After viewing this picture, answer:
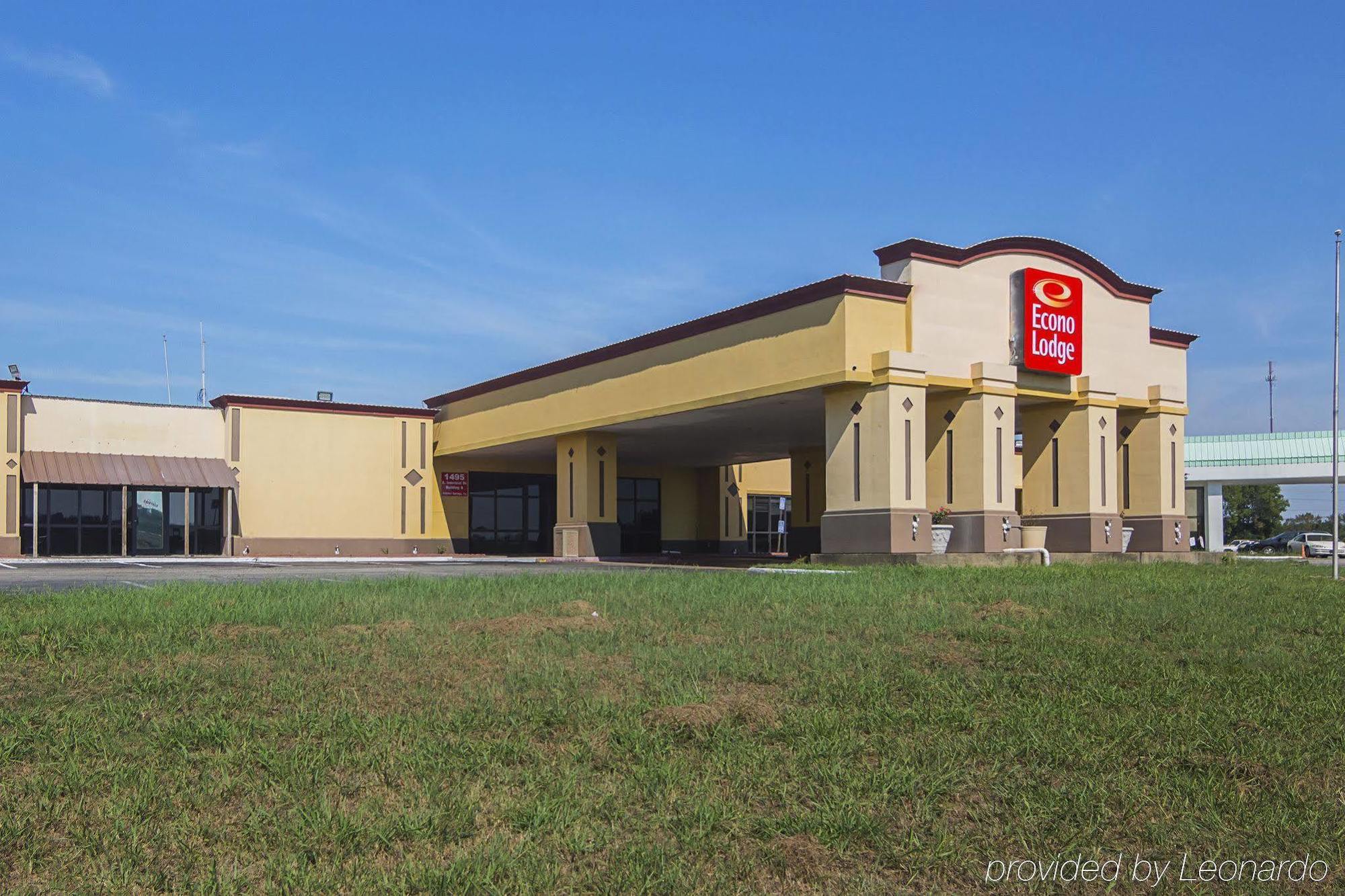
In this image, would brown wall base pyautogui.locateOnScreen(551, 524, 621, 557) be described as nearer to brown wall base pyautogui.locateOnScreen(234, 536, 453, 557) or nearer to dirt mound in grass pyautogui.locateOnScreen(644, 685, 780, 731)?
brown wall base pyautogui.locateOnScreen(234, 536, 453, 557)

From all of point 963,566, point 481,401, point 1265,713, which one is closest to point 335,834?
point 1265,713

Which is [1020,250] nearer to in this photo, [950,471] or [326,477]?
[950,471]

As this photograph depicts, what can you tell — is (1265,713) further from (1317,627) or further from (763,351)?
(763,351)

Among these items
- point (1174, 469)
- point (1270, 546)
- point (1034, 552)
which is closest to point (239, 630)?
point (1034, 552)

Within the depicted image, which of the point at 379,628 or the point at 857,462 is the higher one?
the point at 857,462

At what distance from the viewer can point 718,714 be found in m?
7.92

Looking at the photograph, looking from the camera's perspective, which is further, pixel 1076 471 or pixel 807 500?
pixel 807 500

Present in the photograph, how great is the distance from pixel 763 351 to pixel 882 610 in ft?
50.2

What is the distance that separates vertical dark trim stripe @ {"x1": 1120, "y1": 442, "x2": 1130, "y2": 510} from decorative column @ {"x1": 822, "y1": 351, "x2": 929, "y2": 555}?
9.50 metres

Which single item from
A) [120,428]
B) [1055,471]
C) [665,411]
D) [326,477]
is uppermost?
[665,411]

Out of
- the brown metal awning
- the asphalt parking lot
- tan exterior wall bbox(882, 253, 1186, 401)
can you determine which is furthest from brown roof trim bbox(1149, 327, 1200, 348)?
the brown metal awning

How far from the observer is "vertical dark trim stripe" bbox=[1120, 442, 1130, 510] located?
32438 mm

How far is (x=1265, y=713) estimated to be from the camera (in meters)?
8.21

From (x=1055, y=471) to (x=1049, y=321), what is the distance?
4.18 m
